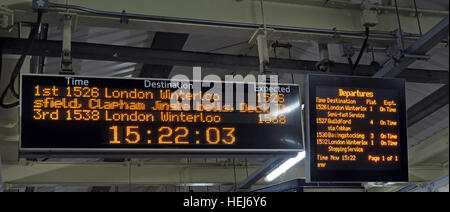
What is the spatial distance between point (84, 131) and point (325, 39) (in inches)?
110

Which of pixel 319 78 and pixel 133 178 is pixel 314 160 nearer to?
pixel 319 78

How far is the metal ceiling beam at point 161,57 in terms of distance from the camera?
20.4ft

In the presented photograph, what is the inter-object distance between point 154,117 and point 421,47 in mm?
2457

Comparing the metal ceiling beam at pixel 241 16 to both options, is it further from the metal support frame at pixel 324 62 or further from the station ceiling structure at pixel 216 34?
the metal support frame at pixel 324 62

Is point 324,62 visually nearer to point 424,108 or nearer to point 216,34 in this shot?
point 216,34

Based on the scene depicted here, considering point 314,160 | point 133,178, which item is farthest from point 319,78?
point 133,178

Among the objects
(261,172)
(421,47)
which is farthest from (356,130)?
(261,172)

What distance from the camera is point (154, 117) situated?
197 inches

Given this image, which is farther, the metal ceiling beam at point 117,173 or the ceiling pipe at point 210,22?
the metal ceiling beam at point 117,173

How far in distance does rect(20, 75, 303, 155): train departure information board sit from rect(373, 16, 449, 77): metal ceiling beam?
1.15 metres

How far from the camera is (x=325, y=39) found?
6352mm

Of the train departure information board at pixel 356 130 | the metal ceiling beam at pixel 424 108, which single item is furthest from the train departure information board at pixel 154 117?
the metal ceiling beam at pixel 424 108

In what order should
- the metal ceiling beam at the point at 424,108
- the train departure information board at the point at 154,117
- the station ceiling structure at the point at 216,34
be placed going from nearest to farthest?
1. the train departure information board at the point at 154,117
2. the station ceiling structure at the point at 216,34
3. the metal ceiling beam at the point at 424,108

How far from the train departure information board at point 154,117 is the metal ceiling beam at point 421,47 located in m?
1.15
